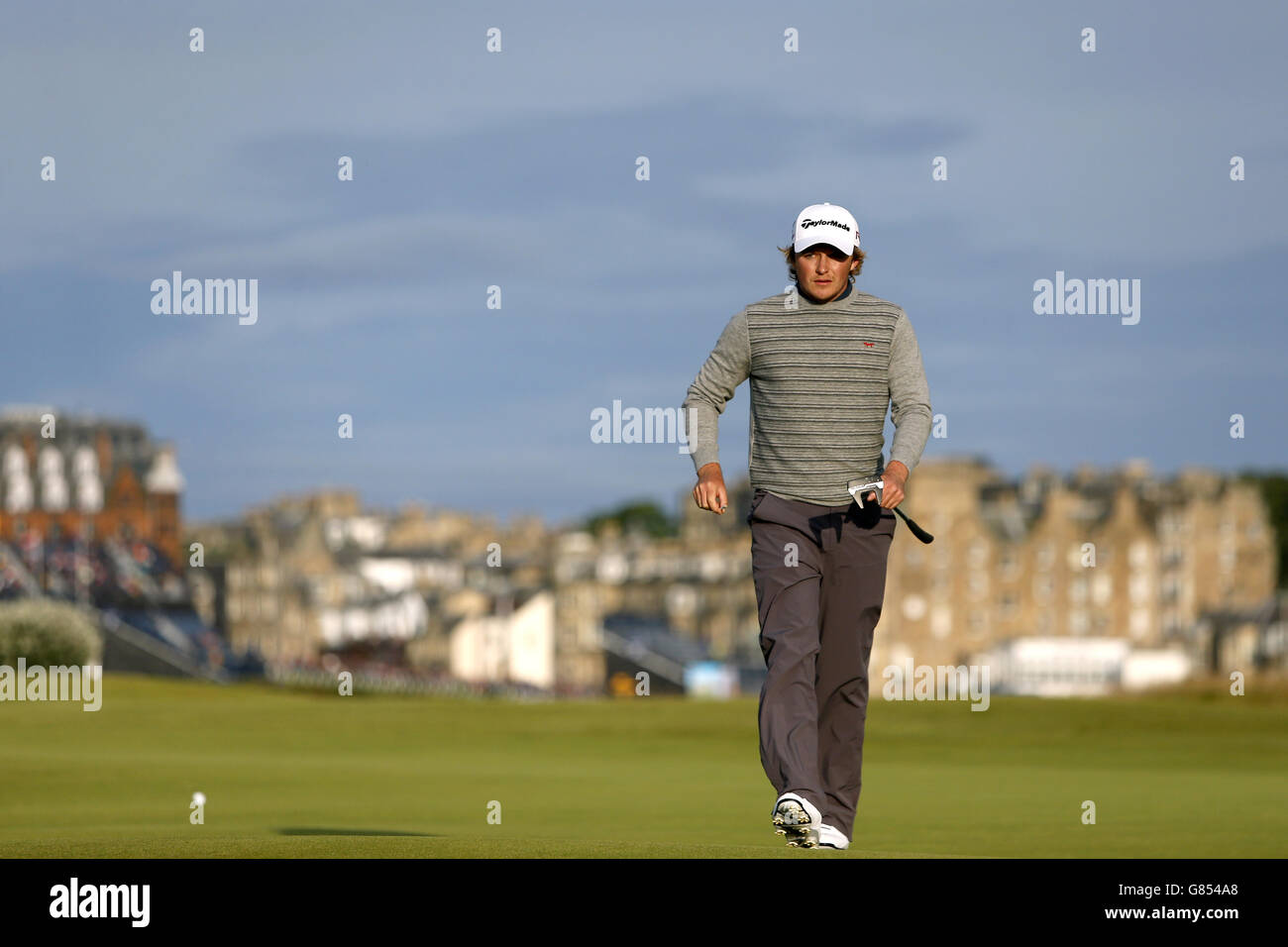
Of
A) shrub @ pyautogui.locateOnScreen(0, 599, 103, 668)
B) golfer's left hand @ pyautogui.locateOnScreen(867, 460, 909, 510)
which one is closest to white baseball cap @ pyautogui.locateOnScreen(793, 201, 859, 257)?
golfer's left hand @ pyautogui.locateOnScreen(867, 460, 909, 510)

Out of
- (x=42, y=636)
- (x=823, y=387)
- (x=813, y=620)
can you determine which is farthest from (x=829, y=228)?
(x=42, y=636)

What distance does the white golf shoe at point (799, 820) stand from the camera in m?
8.93

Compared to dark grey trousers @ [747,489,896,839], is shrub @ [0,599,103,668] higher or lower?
lower

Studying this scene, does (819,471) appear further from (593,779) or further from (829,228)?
(593,779)

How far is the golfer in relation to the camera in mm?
9305

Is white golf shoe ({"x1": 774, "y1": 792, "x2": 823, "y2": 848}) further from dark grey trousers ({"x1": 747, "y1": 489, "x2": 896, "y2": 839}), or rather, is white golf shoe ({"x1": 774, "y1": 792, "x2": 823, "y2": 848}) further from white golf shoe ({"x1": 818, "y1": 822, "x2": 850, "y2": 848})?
dark grey trousers ({"x1": 747, "y1": 489, "x2": 896, "y2": 839})

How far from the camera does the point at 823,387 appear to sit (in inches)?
370

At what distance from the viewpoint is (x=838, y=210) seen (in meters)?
9.34

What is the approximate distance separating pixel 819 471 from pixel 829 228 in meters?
1.10

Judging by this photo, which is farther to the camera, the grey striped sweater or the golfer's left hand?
the grey striped sweater

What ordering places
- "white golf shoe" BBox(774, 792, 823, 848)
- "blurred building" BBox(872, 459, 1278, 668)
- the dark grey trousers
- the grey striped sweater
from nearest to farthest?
"white golf shoe" BBox(774, 792, 823, 848), the dark grey trousers, the grey striped sweater, "blurred building" BBox(872, 459, 1278, 668)
